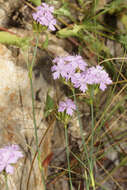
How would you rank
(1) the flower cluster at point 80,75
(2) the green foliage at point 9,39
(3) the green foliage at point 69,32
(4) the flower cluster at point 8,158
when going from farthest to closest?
(3) the green foliage at point 69,32, (2) the green foliage at point 9,39, (1) the flower cluster at point 80,75, (4) the flower cluster at point 8,158

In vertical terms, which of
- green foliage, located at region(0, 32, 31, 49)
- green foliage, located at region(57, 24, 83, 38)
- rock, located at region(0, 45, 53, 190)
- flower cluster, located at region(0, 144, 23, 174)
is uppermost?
green foliage, located at region(57, 24, 83, 38)

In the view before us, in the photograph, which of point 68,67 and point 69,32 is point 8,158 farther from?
point 69,32

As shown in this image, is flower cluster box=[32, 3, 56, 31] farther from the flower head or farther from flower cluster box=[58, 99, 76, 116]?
flower cluster box=[58, 99, 76, 116]

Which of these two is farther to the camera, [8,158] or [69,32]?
[69,32]

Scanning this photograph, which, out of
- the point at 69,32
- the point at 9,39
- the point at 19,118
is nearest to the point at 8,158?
the point at 19,118

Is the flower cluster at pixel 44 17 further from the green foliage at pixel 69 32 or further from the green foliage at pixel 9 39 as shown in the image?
the green foliage at pixel 69 32

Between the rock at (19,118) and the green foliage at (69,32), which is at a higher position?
the green foliage at (69,32)

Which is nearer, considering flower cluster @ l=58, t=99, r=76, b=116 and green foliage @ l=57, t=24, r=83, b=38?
flower cluster @ l=58, t=99, r=76, b=116

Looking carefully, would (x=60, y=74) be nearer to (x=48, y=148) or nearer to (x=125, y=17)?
(x=48, y=148)

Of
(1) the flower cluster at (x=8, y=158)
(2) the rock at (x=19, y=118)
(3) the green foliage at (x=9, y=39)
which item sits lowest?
(1) the flower cluster at (x=8, y=158)

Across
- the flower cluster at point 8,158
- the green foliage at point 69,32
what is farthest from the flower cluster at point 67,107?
the green foliage at point 69,32

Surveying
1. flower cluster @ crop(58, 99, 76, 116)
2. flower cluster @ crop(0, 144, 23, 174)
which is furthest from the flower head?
flower cluster @ crop(0, 144, 23, 174)

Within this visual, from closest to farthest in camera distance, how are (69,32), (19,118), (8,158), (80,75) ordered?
1. (8,158)
2. (80,75)
3. (19,118)
4. (69,32)
